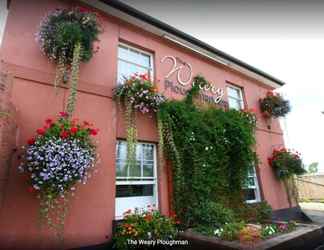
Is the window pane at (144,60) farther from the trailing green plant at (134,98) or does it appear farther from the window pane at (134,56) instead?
the trailing green plant at (134,98)

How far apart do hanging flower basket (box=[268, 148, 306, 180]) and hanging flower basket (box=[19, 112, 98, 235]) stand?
6.96 meters

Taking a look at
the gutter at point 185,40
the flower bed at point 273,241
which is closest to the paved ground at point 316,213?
the flower bed at point 273,241

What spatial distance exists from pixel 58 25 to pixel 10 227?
3.64 metres

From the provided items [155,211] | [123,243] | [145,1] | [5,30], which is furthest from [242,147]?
[5,30]

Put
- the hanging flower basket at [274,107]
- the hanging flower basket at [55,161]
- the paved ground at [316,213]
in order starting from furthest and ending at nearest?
the hanging flower basket at [274,107]
the paved ground at [316,213]
the hanging flower basket at [55,161]

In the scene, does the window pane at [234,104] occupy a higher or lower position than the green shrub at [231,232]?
higher

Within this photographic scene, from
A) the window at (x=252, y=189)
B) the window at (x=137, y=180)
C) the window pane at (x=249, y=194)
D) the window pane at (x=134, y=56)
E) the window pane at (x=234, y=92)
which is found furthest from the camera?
the window pane at (x=234, y=92)

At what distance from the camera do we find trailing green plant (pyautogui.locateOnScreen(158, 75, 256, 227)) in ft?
16.3

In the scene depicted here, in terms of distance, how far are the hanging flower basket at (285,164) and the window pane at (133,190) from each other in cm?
528

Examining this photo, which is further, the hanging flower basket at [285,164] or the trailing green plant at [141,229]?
the hanging flower basket at [285,164]

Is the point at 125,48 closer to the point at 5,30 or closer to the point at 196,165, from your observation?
the point at 5,30

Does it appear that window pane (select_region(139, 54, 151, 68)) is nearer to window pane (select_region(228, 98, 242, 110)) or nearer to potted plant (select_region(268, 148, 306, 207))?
window pane (select_region(228, 98, 242, 110))

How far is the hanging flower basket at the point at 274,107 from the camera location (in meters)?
8.43

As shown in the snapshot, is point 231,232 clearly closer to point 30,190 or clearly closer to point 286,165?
point 30,190
